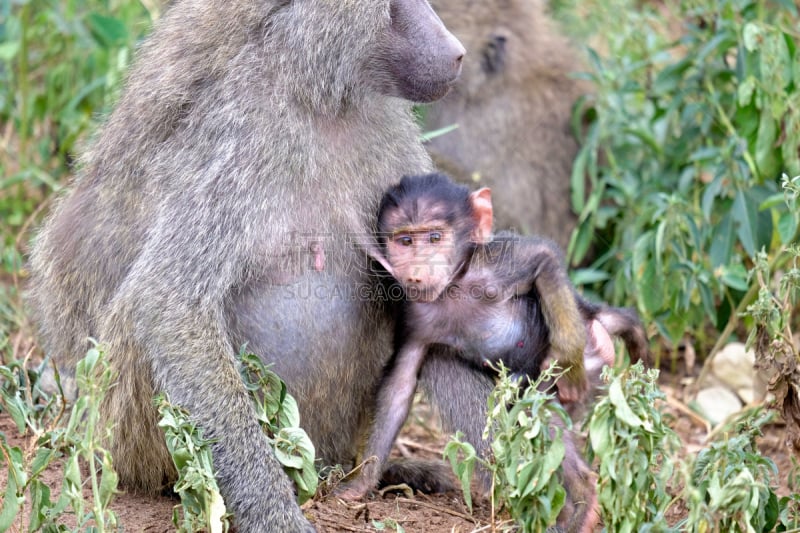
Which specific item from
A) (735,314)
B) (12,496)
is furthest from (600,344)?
(12,496)

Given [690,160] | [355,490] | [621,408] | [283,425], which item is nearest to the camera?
[621,408]

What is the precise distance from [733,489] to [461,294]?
1.02 meters

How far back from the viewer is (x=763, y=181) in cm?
417

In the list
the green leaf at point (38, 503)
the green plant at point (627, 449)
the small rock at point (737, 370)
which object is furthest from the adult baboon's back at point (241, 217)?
the small rock at point (737, 370)

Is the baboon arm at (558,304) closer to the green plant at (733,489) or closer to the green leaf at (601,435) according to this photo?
the green plant at (733,489)

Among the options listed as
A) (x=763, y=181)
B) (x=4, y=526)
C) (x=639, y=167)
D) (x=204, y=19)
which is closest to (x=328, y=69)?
(x=204, y=19)

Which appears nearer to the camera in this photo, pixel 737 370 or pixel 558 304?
pixel 558 304

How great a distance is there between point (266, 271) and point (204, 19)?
68cm

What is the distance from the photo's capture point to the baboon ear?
121 inches

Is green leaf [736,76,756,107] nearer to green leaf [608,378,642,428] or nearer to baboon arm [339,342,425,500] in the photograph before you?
baboon arm [339,342,425,500]

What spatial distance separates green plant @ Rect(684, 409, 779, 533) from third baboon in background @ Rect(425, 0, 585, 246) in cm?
236

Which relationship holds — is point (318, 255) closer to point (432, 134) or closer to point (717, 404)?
point (432, 134)

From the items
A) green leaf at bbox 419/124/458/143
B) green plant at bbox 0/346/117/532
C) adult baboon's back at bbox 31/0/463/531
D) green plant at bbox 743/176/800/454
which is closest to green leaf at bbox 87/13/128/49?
green leaf at bbox 419/124/458/143

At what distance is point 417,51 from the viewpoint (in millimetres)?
2877
